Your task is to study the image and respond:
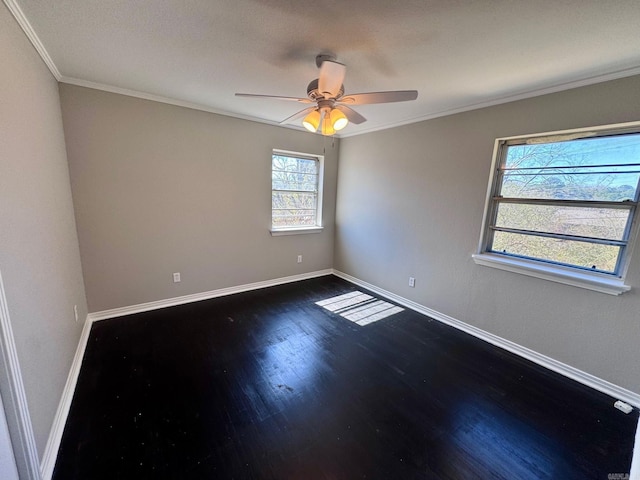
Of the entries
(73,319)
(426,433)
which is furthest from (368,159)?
(73,319)

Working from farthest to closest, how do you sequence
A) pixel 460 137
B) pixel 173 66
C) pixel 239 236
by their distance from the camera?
pixel 239 236 < pixel 460 137 < pixel 173 66

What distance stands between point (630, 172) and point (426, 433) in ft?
7.61

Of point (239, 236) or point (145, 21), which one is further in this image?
point (239, 236)

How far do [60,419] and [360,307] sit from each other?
2.68 metres

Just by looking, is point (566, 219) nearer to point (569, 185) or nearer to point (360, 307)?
point (569, 185)

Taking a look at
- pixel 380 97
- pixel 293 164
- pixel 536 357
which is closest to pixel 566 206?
pixel 536 357

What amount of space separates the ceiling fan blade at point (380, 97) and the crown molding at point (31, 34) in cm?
180

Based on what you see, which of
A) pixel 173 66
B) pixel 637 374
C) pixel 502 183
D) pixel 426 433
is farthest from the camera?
pixel 502 183

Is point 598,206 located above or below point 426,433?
above

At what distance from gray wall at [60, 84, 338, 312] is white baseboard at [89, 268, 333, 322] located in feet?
0.21

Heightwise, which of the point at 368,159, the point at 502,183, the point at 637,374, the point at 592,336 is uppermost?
the point at 368,159

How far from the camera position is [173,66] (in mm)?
1992

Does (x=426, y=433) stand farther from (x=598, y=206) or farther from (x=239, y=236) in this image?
(x=239, y=236)

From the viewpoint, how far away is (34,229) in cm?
147
